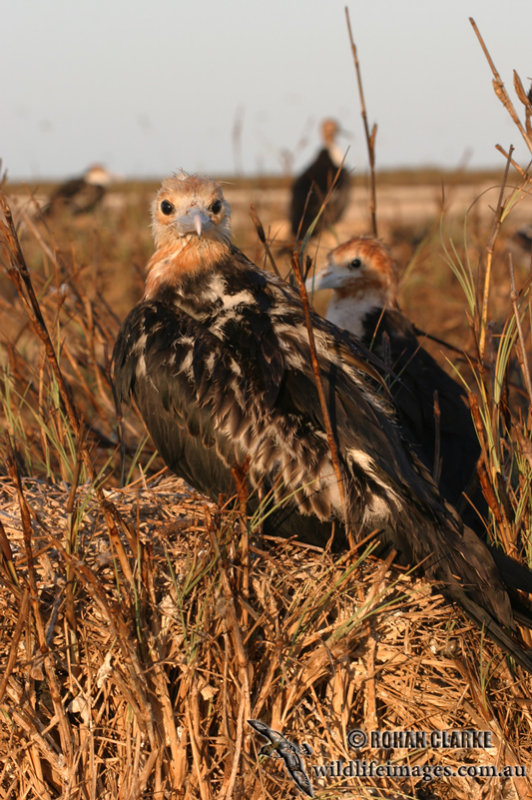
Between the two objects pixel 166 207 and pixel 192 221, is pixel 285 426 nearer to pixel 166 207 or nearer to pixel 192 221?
pixel 192 221

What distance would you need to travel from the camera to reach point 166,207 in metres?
3.83

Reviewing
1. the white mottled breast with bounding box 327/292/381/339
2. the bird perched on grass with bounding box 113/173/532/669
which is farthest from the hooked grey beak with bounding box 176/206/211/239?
the white mottled breast with bounding box 327/292/381/339

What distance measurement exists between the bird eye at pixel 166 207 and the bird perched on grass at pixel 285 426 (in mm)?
314

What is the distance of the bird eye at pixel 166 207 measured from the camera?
12.5 feet

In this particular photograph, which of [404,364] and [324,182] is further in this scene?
[324,182]

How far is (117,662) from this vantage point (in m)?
2.73

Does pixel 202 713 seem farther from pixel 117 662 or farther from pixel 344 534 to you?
pixel 344 534

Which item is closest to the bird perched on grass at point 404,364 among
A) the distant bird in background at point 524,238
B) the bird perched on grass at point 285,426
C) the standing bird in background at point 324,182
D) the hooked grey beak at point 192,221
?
the bird perched on grass at point 285,426

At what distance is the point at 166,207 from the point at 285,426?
1289mm

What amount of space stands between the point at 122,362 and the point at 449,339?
4593 millimetres

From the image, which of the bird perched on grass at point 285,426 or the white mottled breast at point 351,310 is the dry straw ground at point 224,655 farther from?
the white mottled breast at point 351,310

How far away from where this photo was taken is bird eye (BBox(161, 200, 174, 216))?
3.80m

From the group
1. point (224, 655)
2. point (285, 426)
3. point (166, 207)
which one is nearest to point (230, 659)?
point (224, 655)

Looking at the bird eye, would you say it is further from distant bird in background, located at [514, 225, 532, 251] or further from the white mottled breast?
distant bird in background, located at [514, 225, 532, 251]
